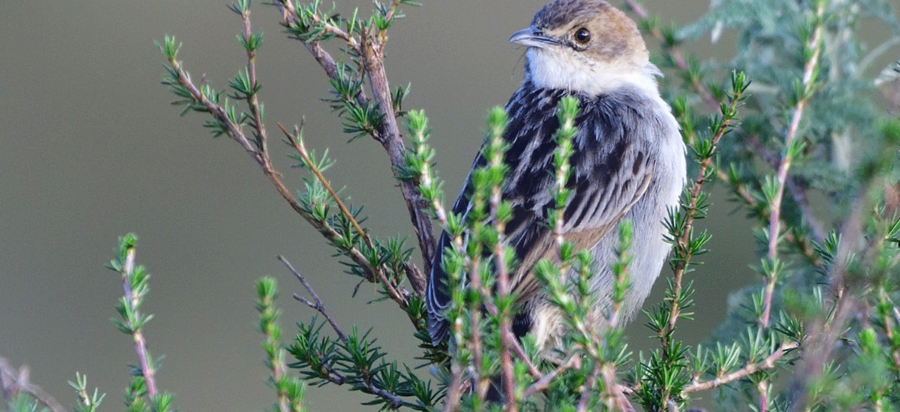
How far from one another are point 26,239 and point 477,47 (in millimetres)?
5567

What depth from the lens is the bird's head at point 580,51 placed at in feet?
16.4

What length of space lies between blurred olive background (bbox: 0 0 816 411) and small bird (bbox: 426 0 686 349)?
12.1 feet

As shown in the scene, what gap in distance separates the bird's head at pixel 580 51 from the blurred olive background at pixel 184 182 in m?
3.53

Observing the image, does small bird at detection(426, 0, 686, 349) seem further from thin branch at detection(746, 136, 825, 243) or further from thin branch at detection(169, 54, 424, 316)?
thin branch at detection(746, 136, 825, 243)

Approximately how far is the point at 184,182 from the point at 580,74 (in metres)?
6.68

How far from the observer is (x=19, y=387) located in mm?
2277

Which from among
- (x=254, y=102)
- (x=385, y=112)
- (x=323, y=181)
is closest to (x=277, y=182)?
(x=323, y=181)

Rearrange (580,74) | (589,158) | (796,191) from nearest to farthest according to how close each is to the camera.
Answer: (796,191)
(589,158)
(580,74)

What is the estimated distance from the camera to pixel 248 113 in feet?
11.0

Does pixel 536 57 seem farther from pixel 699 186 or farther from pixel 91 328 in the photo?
pixel 91 328

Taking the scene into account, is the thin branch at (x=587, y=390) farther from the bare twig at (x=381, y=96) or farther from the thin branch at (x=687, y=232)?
the bare twig at (x=381, y=96)

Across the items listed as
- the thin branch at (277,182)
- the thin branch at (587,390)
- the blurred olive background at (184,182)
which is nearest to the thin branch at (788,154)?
the thin branch at (587,390)

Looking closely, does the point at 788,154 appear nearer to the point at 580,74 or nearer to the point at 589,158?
the point at 589,158

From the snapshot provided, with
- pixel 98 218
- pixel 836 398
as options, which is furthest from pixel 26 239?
pixel 836 398
